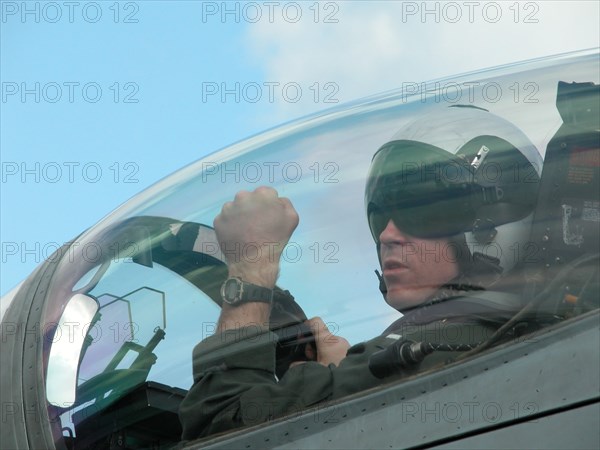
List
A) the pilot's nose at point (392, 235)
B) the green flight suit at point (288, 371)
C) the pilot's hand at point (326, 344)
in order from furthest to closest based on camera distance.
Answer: the pilot's nose at point (392, 235) < the pilot's hand at point (326, 344) < the green flight suit at point (288, 371)

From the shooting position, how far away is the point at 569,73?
3.63m

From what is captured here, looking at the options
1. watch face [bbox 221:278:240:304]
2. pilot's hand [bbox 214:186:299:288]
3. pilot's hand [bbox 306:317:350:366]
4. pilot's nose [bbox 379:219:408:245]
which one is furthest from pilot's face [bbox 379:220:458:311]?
watch face [bbox 221:278:240:304]

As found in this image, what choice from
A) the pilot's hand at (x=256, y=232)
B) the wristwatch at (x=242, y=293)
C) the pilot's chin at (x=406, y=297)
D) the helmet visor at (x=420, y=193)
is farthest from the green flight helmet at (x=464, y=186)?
the wristwatch at (x=242, y=293)

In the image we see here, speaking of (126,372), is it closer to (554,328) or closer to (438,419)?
(438,419)

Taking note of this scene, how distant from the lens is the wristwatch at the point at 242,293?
11.3 feet

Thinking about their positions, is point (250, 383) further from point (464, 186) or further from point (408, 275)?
point (464, 186)

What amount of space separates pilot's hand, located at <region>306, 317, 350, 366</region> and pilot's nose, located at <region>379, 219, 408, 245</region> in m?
0.35

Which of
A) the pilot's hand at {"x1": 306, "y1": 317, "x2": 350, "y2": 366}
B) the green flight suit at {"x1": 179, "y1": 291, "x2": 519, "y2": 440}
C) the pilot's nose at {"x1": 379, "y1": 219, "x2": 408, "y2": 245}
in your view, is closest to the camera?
the green flight suit at {"x1": 179, "y1": 291, "x2": 519, "y2": 440}

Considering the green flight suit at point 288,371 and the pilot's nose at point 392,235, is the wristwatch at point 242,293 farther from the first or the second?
the pilot's nose at point 392,235

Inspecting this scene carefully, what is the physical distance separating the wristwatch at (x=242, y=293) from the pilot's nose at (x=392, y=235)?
412 millimetres

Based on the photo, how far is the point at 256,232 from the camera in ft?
11.7

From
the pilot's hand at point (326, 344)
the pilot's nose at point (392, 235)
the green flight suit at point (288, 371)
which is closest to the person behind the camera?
Result: the green flight suit at point (288, 371)

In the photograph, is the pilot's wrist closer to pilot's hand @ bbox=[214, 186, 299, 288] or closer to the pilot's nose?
pilot's hand @ bbox=[214, 186, 299, 288]

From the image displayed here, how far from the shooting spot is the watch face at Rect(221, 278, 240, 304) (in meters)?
3.46
